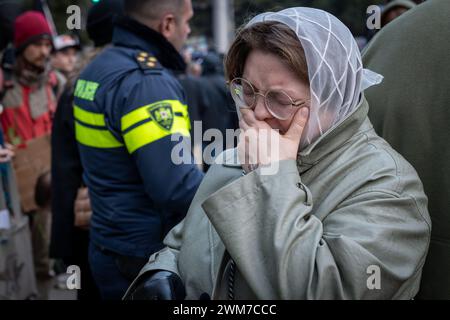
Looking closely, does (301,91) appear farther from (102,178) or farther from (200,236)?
(102,178)

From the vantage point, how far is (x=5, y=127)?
16.5 feet

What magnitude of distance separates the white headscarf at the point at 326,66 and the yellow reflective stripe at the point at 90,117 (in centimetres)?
125

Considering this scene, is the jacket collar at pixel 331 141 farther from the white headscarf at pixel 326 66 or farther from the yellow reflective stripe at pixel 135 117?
the yellow reflective stripe at pixel 135 117

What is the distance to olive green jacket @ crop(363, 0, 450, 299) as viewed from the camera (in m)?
1.78

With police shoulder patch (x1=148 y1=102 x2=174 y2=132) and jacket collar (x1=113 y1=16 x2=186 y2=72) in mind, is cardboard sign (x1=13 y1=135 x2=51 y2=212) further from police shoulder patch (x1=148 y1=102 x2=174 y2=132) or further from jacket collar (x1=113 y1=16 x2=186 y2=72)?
police shoulder patch (x1=148 y1=102 x2=174 y2=132)

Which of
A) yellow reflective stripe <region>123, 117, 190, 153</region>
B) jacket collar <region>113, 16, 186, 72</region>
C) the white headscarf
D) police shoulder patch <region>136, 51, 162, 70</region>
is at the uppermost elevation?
the white headscarf

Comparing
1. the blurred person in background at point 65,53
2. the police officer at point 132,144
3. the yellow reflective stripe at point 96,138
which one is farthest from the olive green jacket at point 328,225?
the blurred person in background at point 65,53

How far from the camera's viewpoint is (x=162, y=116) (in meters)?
2.59

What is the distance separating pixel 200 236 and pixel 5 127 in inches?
150

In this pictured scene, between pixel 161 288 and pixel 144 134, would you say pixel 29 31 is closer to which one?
pixel 144 134

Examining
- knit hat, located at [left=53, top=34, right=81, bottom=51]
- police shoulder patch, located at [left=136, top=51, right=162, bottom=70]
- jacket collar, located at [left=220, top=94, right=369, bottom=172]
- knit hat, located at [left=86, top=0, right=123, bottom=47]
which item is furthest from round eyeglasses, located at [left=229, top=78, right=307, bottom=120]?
→ knit hat, located at [left=53, top=34, right=81, bottom=51]

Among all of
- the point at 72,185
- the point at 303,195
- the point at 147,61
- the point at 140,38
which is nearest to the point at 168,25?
the point at 140,38

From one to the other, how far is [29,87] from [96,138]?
9.05ft
